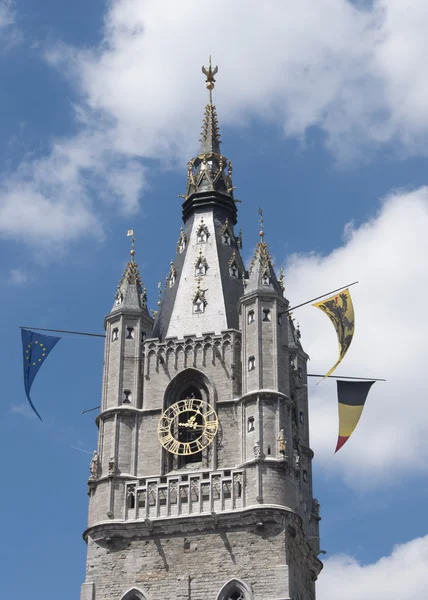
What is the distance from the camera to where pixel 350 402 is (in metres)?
54.4

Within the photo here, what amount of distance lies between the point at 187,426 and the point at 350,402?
6.48 m

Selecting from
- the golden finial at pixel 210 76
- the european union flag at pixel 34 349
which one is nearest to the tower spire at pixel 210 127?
the golden finial at pixel 210 76

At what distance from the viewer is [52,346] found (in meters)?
57.9

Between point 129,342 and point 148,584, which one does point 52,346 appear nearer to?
point 129,342

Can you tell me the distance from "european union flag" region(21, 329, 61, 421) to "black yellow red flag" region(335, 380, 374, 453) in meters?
12.3

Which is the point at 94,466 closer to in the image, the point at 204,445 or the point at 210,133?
the point at 204,445

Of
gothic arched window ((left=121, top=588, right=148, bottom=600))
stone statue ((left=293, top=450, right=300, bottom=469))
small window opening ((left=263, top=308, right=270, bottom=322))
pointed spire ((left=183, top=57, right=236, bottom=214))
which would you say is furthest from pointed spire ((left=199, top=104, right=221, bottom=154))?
gothic arched window ((left=121, top=588, right=148, bottom=600))

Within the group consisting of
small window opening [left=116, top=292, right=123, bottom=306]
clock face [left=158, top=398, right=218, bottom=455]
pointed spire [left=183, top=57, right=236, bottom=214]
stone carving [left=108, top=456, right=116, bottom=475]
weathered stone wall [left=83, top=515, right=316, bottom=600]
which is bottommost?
weathered stone wall [left=83, top=515, right=316, bottom=600]

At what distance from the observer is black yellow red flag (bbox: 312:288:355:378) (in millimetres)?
54656

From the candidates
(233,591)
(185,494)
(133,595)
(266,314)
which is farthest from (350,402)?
(133,595)

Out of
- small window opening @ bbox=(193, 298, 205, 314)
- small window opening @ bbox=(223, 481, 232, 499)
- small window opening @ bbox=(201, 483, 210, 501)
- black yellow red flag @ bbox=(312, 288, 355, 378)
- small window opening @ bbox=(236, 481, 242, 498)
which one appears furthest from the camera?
small window opening @ bbox=(193, 298, 205, 314)

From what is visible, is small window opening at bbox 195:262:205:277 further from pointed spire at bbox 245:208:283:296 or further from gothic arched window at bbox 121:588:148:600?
gothic arched window at bbox 121:588:148:600

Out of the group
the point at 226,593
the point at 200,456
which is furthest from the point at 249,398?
the point at 226,593

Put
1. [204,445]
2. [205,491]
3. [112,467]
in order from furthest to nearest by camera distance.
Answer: [204,445], [112,467], [205,491]
